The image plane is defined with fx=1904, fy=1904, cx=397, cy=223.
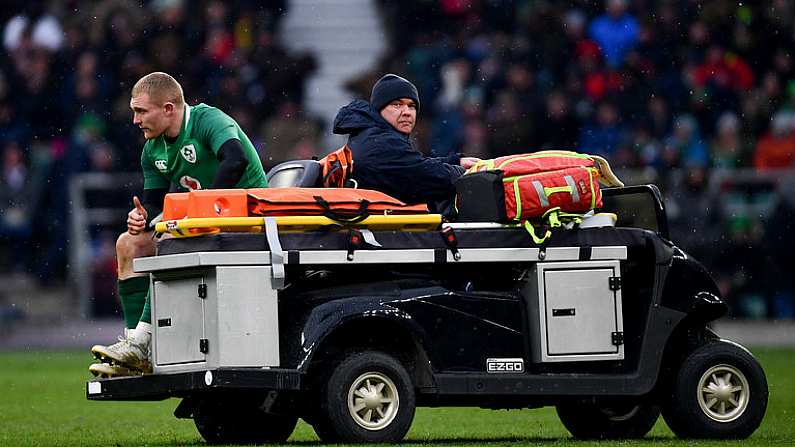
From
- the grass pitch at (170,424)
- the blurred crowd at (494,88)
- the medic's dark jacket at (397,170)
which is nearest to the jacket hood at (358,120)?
the medic's dark jacket at (397,170)

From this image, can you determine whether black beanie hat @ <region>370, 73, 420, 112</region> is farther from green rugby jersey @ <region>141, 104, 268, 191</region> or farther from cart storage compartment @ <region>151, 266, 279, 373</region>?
cart storage compartment @ <region>151, 266, 279, 373</region>

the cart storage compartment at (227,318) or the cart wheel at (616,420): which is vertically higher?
the cart storage compartment at (227,318)

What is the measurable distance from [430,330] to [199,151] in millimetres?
1712

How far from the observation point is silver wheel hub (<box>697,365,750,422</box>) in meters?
10.4

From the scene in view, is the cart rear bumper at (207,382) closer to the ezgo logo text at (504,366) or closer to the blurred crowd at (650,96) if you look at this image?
the ezgo logo text at (504,366)

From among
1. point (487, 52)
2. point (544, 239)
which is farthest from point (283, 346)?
point (487, 52)

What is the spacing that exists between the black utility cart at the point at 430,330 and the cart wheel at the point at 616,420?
404 millimetres

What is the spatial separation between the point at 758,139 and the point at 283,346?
597 inches

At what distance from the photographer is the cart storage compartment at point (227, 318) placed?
9.16 m

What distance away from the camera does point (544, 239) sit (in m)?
9.91

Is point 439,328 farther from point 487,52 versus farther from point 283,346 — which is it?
point 487,52

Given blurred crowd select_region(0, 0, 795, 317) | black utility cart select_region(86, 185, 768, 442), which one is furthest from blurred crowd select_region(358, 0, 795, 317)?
black utility cart select_region(86, 185, 768, 442)

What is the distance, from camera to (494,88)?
2412cm

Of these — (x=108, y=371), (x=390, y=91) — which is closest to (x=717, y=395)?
(x=390, y=91)
